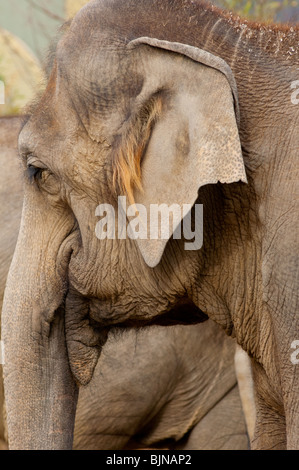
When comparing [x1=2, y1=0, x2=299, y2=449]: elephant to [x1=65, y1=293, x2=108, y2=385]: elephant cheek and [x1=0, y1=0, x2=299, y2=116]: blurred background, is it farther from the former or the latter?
[x1=0, y1=0, x2=299, y2=116]: blurred background

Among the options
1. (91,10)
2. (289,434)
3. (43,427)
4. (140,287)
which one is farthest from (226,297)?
(91,10)

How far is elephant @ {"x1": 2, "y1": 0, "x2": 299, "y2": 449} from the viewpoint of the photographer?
2391mm

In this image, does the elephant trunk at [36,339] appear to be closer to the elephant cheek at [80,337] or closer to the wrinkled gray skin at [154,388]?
the elephant cheek at [80,337]

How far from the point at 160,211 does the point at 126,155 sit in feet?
0.61

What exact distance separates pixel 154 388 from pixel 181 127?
185 centimetres

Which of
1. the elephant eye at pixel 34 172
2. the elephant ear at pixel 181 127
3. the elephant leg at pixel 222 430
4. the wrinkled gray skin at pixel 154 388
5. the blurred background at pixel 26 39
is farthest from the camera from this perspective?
the blurred background at pixel 26 39

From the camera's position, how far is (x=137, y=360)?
13.1ft

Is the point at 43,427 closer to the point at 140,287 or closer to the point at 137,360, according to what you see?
the point at 140,287

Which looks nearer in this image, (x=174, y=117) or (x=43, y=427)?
(x=174, y=117)

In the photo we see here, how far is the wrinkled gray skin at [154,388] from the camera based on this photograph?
156 inches

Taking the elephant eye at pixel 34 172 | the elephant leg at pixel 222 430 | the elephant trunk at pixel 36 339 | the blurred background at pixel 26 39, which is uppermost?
the blurred background at pixel 26 39

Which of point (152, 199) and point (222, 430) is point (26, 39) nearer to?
point (222, 430)

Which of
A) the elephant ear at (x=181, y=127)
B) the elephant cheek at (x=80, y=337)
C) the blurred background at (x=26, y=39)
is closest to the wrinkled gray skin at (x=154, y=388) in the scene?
the elephant cheek at (x=80, y=337)
